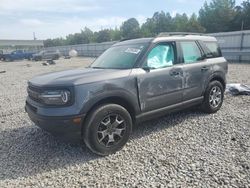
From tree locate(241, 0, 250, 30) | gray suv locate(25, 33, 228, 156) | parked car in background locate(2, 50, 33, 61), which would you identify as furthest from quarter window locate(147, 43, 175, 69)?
tree locate(241, 0, 250, 30)

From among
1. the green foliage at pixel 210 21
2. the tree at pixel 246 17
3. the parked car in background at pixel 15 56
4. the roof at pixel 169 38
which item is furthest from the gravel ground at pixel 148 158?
the tree at pixel 246 17

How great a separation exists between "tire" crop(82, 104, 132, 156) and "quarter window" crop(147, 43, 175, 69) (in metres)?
1.06

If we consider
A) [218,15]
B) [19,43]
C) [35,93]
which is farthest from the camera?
[19,43]

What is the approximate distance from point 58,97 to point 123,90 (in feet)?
3.32

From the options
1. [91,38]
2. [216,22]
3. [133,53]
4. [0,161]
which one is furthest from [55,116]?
[91,38]

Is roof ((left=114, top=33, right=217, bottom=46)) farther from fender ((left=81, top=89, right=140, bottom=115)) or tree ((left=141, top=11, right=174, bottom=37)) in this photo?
tree ((left=141, top=11, right=174, bottom=37))

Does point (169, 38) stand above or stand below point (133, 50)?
above

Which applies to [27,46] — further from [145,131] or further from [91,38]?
[145,131]

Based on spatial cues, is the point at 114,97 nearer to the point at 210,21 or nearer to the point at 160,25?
the point at 210,21

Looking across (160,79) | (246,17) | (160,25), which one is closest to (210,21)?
(246,17)

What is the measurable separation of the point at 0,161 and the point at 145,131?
255 cm

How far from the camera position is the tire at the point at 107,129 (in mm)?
3572

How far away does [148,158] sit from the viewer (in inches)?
143

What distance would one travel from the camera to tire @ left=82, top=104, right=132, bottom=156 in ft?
11.7
